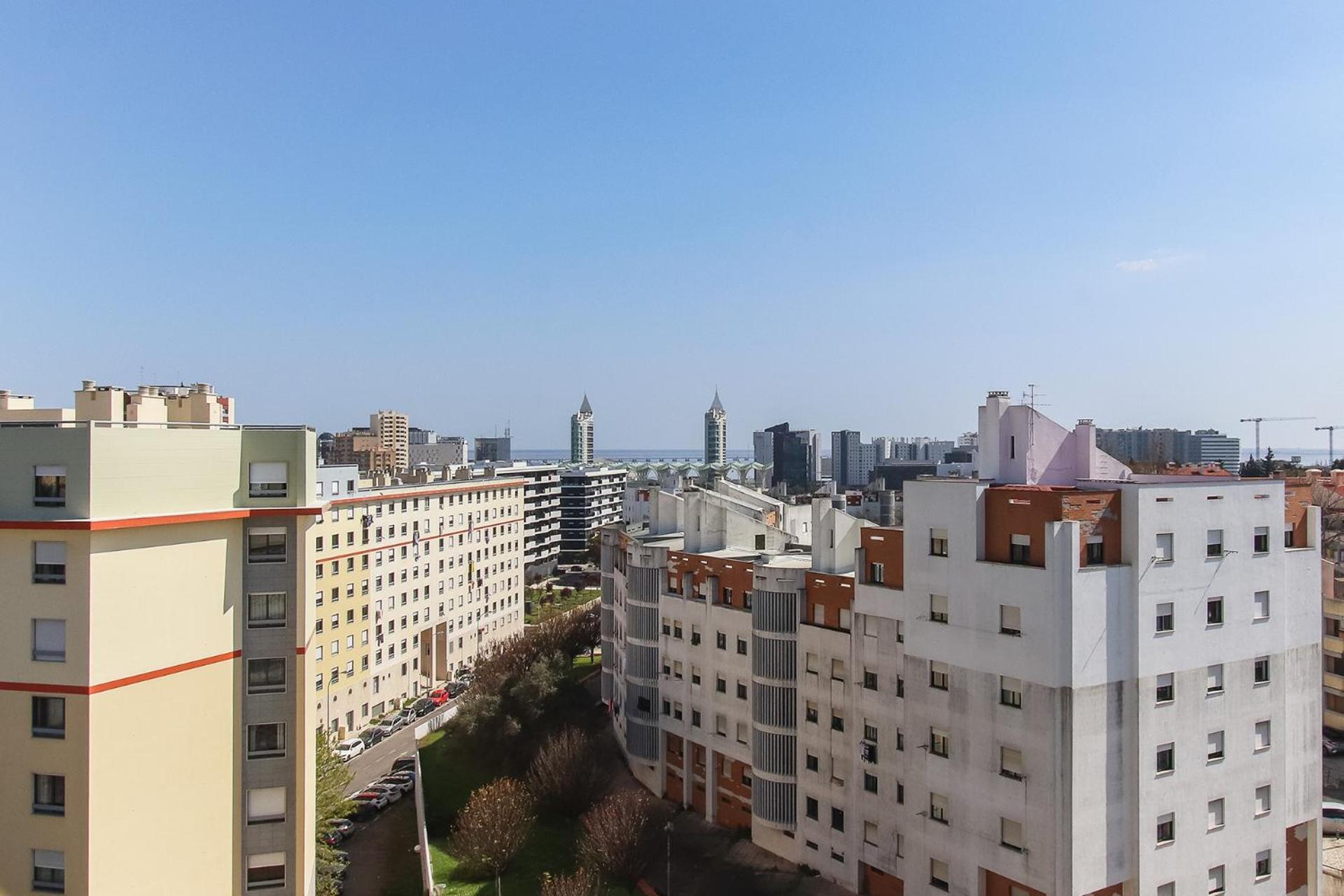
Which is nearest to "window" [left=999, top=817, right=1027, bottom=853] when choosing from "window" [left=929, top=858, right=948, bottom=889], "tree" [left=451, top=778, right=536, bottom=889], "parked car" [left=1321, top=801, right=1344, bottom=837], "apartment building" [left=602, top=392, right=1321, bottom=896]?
"apartment building" [left=602, top=392, right=1321, bottom=896]

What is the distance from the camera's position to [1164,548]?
1053 inches

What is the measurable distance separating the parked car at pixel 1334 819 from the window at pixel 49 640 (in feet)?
149

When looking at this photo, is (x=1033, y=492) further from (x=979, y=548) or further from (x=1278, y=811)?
(x=1278, y=811)

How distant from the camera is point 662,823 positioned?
37.6 meters

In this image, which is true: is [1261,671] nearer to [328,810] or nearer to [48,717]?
[48,717]

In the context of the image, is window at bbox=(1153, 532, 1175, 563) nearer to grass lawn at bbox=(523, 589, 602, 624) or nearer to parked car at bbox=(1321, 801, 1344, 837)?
parked car at bbox=(1321, 801, 1344, 837)

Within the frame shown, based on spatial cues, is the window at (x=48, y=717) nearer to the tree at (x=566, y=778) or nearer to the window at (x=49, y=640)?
the window at (x=49, y=640)

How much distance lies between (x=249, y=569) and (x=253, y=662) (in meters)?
2.18

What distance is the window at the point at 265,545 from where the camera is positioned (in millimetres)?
20062

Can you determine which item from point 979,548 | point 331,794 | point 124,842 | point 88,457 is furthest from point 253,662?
point 979,548

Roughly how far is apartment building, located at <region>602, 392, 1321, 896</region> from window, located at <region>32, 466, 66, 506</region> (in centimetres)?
2441

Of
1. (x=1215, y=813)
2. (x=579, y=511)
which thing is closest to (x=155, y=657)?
(x=1215, y=813)

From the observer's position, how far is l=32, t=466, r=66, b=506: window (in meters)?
17.3

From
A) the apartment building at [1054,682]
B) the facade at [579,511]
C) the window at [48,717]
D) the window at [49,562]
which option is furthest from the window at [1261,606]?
the facade at [579,511]
